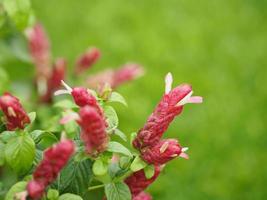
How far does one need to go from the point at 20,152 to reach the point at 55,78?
49.0 inches

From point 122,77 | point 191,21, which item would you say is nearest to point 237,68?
point 191,21

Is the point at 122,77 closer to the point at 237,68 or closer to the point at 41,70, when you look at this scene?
the point at 41,70

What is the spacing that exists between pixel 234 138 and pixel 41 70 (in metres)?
1.34

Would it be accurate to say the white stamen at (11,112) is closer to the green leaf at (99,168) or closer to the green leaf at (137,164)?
the green leaf at (99,168)

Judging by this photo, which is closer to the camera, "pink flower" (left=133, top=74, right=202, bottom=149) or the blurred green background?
"pink flower" (left=133, top=74, right=202, bottom=149)

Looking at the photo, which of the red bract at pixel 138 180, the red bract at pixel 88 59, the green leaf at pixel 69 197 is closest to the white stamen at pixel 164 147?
the red bract at pixel 138 180

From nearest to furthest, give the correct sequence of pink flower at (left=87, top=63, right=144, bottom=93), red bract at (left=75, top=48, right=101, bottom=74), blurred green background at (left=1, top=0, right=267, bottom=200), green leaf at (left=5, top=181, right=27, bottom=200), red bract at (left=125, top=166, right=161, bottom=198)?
1. green leaf at (left=5, top=181, right=27, bottom=200)
2. red bract at (left=125, top=166, right=161, bottom=198)
3. red bract at (left=75, top=48, right=101, bottom=74)
4. pink flower at (left=87, top=63, right=144, bottom=93)
5. blurred green background at (left=1, top=0, right=267, bottom=200)

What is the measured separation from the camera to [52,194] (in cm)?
148

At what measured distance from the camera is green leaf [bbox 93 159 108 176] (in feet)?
4.85

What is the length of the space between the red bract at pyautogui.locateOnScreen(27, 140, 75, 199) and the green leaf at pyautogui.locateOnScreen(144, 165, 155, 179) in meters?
0.29

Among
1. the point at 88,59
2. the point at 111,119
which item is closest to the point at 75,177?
the point at 111,119

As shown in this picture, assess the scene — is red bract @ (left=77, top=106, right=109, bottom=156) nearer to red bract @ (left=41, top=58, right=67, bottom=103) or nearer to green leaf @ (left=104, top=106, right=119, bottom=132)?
green leaf @ (left=104, top=106, right=119, bottom=132)

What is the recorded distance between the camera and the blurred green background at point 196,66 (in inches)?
126

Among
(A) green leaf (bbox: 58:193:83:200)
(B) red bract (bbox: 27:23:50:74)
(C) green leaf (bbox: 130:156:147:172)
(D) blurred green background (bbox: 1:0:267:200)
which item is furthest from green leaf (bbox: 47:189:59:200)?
(D) blurred green background (bbox: 1:0:267:200)
